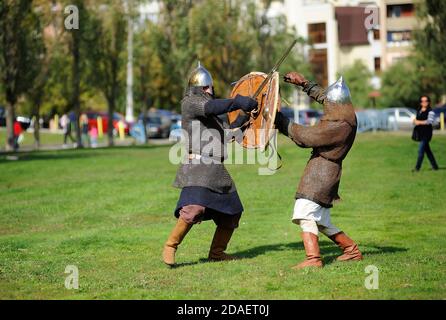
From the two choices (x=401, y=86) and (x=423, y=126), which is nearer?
(x=423, y=126)

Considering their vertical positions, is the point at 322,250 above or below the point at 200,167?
below

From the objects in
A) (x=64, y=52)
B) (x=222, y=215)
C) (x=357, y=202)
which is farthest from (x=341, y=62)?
(x=222, y=215)

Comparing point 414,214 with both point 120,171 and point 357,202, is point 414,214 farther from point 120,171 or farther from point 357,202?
point 120,171

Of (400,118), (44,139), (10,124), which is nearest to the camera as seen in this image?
(10,124)

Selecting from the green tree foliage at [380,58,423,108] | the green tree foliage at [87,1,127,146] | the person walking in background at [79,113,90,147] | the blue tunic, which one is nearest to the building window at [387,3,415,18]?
the green tree foliage at [380,58,423,108]

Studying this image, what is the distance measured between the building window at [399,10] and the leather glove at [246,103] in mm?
74765

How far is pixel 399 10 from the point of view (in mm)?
83062

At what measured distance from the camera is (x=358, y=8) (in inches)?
3280

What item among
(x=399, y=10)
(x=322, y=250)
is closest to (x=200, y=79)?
(x=322, y=250)

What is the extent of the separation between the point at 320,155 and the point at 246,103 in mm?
1016

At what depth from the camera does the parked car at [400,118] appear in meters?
53.4

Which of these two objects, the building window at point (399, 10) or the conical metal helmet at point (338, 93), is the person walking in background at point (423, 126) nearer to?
the conical metal helmet at point (338, 93)

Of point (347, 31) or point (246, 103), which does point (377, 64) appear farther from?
point (246, 103)

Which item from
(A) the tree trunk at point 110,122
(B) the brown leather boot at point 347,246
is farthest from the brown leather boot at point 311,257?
(A) the tree trunk at point 110,122
